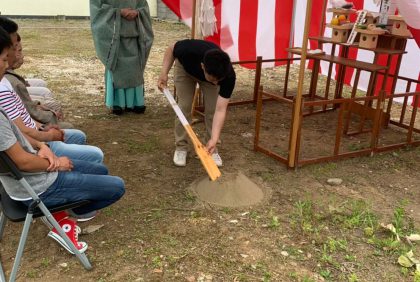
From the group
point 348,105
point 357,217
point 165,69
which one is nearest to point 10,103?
point 165,69

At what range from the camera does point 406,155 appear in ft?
13.0

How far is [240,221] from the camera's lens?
274 centimetres

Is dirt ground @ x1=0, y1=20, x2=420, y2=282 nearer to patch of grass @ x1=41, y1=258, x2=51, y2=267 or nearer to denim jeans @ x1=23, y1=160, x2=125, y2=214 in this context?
patch of grass @ x1=41, y1=258, x2=51, y2=267

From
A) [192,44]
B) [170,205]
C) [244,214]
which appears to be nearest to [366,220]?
[244,214]

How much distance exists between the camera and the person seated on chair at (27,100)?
2548 mm

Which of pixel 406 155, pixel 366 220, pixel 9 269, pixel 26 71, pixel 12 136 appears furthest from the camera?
pixel 26 71

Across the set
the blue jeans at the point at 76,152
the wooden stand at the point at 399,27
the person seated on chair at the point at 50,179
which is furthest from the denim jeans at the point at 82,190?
the wooden stand at the point at 399,27

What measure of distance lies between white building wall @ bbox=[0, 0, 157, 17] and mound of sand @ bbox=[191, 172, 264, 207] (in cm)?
1142

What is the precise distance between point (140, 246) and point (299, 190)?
1.36 m

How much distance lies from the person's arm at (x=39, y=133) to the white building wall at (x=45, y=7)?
11254 millimetres

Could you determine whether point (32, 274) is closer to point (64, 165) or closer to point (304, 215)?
point (64, 165)

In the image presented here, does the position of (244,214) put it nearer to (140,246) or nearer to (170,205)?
(170,205)

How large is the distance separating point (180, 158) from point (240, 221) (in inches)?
39.6

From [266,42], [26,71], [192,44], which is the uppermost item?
[192,44]
